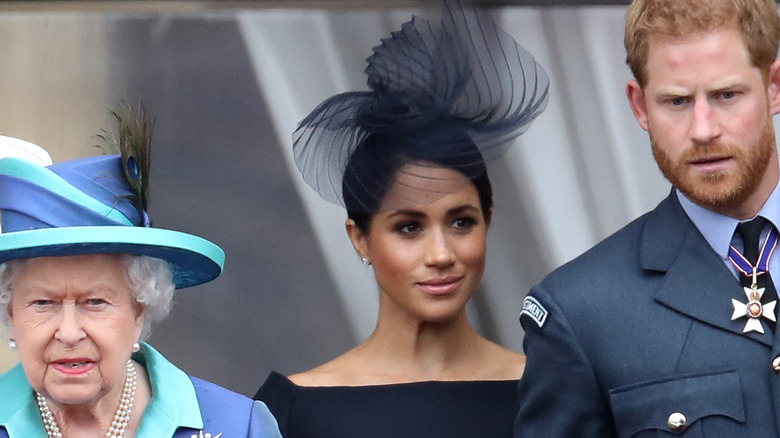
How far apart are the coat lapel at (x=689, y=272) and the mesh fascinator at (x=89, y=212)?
88 centimetres

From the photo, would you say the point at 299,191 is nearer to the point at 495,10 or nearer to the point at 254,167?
the point at 254,167

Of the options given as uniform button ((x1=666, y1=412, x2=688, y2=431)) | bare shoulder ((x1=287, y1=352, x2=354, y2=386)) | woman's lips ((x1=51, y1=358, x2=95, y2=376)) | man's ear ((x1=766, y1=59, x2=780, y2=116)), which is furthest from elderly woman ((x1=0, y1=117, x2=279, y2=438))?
man's ear ((x1=766, y1=59, x2=780, y2=116))

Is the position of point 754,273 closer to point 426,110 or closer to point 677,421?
point 677,421

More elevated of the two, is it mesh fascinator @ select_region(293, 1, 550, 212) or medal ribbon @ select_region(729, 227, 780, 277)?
mesh fascinator @ select_region(293, 1, 550, 212)

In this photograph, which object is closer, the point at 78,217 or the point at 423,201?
the point at 78,217

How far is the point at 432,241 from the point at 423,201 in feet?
0.33

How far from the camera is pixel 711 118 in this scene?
9.18 feet

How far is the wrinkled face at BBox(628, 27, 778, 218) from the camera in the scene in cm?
280

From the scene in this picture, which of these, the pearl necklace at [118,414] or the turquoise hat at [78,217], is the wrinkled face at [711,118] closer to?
the turquoise hat at [78,217]

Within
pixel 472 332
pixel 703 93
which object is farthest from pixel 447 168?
pixel 703 93

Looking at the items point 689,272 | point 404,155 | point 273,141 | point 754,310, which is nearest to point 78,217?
point 404,155

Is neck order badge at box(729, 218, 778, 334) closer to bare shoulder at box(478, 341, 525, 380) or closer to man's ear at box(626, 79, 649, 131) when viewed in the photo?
man's ear at box(626, 79, 649, 131)

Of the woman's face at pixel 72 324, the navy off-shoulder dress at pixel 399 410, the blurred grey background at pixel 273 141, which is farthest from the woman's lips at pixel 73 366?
the blurred grey background at pixel 273 141

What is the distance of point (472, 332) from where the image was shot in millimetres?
3783
